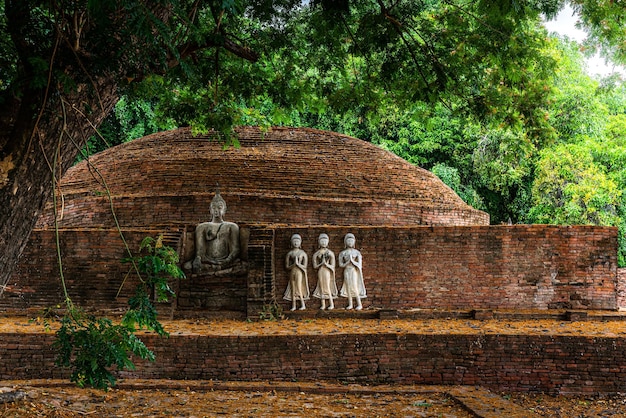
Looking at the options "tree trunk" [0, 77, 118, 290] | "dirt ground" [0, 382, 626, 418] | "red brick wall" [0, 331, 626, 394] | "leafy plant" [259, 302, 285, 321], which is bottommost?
"dirt ground" [0, 382, 626, 418]

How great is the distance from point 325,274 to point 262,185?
3.36 m

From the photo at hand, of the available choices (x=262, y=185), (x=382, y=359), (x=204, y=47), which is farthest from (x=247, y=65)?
(x=262, y=185)

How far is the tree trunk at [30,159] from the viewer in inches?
130

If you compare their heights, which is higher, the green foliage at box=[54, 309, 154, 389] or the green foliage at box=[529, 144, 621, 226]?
the green foliage at box=[529, 144, 621, 226]

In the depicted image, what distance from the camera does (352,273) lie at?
9766mm

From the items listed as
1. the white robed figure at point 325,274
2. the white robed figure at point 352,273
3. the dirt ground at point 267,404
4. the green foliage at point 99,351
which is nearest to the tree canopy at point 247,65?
the green foliage at point 99,351

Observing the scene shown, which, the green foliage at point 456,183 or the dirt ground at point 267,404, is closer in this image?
the dirt ground at point 267,404

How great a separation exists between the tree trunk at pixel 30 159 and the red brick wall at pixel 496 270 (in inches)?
260

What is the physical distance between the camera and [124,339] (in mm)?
3773

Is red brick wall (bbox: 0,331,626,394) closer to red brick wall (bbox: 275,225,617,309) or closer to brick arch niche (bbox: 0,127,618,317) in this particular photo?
brick arch niche (bbox: 0,127,618,317)

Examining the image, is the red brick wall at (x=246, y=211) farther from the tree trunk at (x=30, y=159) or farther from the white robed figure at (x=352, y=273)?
the tree trunk at (x=30, y=159)

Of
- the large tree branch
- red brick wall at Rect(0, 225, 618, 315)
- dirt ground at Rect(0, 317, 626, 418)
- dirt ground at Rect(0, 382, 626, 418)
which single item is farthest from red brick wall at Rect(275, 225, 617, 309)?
the large tree branch

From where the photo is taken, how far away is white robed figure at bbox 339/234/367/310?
973 centimetres

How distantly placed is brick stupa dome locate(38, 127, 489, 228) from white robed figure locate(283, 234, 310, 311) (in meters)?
2.21
